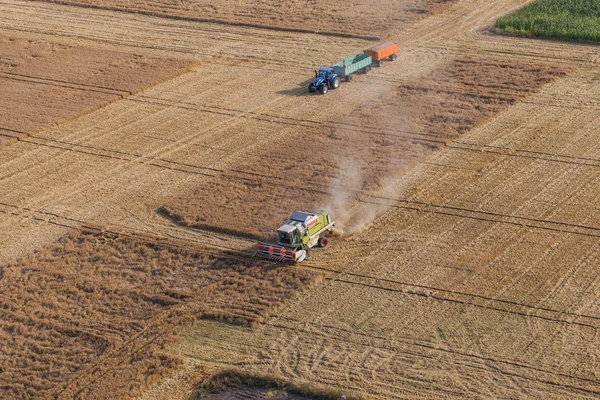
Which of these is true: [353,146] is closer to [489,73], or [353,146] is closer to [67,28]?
[489,73]

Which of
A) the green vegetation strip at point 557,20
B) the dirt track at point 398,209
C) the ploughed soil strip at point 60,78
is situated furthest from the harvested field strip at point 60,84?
the green vegetation strip at point 557,20

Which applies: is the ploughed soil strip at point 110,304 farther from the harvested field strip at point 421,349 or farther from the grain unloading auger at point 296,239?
the harvested field strip at point 421,349

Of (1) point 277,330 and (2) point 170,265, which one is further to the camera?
(2) point 170,265

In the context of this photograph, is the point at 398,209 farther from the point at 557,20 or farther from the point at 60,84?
the point at 557,20

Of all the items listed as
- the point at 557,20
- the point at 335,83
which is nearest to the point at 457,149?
the point at 335,83

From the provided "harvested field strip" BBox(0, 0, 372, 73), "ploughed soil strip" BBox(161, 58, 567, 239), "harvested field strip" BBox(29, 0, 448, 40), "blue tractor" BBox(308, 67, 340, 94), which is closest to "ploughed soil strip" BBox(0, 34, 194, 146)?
"harvested field strip" BBox(0, 0, 372, 73)

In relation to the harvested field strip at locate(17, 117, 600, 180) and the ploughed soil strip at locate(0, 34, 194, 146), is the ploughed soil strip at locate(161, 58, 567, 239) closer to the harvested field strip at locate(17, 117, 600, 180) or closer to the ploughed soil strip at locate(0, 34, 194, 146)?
the harvested field strip at locate(17, 117, 600, 180)

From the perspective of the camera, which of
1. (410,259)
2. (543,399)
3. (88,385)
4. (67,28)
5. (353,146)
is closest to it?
(543,399)

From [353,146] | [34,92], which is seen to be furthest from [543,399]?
[34,92]
